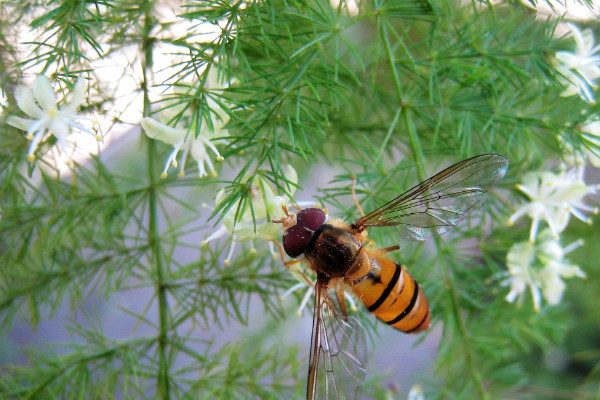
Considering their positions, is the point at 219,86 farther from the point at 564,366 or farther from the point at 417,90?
the point at 564,366

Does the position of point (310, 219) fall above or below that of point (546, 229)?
below

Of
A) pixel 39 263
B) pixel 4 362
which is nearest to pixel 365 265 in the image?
pixel 39 263

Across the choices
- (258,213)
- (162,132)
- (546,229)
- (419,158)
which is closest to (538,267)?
(546,229)

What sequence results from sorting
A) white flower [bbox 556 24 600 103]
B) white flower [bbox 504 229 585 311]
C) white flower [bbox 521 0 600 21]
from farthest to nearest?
white flower [bbox 504 229 585 311], white flower [bbox 556 24 600 103], white flower [bbox 521 0 600 21]

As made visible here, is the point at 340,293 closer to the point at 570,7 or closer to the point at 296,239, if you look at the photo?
the point at 296,239

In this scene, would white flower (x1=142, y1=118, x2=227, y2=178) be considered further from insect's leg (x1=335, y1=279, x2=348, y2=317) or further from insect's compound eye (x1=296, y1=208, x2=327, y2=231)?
insect's leg (x1=335, y1=279, x2=348, y2=317)

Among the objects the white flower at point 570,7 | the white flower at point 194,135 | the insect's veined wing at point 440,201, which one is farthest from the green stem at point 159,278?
the white flower at point 570,7

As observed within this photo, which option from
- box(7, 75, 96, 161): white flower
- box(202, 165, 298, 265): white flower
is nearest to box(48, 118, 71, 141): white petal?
box(7, 75, 96, 161): white flower
